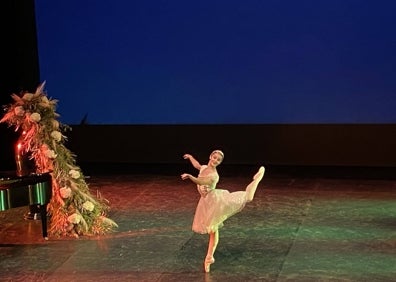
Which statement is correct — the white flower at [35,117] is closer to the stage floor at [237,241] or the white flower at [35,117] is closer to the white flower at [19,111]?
the white flower at [19,111]

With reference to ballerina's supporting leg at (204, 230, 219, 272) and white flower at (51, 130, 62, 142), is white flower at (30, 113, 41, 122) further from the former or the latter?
ballerina's supporting leg at (204, 230, 219, 272)

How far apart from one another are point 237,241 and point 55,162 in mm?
1604

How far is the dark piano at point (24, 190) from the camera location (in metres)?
4.82

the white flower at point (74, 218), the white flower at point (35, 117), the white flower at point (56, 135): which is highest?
the white flower at point (35, 117)

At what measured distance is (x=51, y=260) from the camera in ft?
16.1

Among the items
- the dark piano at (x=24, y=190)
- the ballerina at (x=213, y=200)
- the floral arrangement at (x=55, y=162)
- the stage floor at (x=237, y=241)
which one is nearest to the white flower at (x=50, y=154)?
the floral arrangement at (x=55, y=162)

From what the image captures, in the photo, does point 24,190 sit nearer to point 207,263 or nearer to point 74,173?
→ point 74,173

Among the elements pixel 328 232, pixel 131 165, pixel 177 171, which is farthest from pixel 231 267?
pixel 131 165

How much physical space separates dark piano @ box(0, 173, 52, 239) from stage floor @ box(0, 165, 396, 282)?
411 millimetres

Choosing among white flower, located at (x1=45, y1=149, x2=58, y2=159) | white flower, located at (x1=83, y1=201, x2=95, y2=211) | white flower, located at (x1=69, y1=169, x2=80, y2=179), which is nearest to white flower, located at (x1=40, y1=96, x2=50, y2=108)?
white flower, located at (x1=45, y1=149, x2=58, y2=159)

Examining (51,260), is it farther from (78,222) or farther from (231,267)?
(231,267)

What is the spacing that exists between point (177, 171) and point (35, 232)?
9.13ft

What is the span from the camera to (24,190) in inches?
195

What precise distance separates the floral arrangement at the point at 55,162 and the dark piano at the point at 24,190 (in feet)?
0.80
